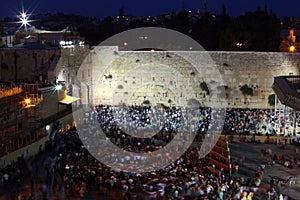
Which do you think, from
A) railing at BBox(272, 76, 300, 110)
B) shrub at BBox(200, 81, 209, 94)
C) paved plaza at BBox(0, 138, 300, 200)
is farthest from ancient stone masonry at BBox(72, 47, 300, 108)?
paved plaza at BBox(0, 138, 300, 200)

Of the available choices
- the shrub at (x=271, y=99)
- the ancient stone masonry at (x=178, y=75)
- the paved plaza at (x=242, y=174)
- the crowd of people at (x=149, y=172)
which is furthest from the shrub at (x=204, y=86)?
the paved plaza at (x=242, y=174)

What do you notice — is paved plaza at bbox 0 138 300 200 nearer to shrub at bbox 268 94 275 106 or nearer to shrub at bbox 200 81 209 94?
shrub at bbox 268 94 275 106

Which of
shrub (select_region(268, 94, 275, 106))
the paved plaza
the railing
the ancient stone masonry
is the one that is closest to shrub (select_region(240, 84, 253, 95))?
the ancient stone masonry

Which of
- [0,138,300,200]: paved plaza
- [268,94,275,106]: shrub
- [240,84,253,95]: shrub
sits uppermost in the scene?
[240,84,253,95]: shrub

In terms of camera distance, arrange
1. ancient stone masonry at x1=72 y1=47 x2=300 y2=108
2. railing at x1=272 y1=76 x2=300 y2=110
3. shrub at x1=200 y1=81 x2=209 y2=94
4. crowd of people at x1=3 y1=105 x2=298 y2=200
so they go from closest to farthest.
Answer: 1. crowd of people at x1=3 y1=105 x2=298 y2=200
2. railing at x1=272 y1=76 x2=300 y2=110
3. ancient stone masonry at x1=72 y1=47 x2=300 y2=108
4. shrub at x1=200 y1=81 x2=209 y2=94

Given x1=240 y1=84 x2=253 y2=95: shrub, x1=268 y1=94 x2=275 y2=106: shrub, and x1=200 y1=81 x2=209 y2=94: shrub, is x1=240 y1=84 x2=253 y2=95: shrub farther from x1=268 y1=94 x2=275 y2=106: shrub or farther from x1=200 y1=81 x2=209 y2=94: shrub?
x1=200 y1=81 x2=209 y2=94: shrub

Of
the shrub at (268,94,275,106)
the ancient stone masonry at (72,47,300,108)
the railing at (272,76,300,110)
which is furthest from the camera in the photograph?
the ancient stone masonry at (72,47,300,108)

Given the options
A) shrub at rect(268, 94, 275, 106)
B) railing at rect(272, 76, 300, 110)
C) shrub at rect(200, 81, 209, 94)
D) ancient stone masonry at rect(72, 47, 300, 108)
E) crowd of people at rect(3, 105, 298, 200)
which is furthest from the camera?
shrub at rect(200, 81, 209, 94)

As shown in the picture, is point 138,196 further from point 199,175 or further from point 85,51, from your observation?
point 85,51

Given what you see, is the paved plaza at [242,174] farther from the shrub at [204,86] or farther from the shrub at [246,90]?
the shrub at [204,86]

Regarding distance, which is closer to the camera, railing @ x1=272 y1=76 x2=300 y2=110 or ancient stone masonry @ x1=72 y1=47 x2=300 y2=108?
railing @ x1=272 y1=76 x2=300 y2=110

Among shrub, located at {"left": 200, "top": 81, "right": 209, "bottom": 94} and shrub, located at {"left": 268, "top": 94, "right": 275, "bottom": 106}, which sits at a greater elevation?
shrub, located at {"left": 200, "top": 81, "right": 209, "bottom": 94}

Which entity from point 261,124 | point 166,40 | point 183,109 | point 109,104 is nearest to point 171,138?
point 261,124

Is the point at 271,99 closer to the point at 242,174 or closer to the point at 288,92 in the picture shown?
the point at 288,92
